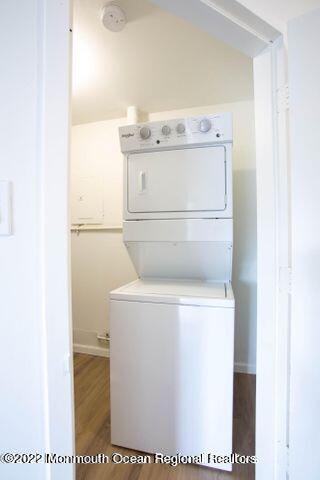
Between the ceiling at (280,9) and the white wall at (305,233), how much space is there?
0.28 ft

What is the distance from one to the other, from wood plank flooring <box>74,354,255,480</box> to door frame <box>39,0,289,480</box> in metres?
0.46

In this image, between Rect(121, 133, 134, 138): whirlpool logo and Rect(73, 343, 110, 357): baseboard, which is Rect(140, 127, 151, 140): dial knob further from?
Rect(73, 343, 110, 357): baseboard

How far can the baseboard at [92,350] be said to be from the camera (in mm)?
2732

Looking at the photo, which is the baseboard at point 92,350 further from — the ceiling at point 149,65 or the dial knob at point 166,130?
the ceiling at point 149,65

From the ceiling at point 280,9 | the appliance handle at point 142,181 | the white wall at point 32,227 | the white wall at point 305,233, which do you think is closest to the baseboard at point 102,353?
the white wall at point 305,233

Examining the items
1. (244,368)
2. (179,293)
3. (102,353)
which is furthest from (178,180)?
(102,353)

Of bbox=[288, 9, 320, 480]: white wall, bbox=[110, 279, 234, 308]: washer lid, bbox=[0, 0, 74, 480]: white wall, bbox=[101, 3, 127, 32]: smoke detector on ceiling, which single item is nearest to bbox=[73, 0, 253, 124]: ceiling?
bbox=[101, 3, 127, 32]: smoke detector on ceiling

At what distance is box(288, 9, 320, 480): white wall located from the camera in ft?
2.96

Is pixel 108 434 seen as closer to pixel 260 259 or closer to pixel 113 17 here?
pixel 260 259

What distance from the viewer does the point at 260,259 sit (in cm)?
111

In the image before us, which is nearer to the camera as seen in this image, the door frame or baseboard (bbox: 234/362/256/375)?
the door frame

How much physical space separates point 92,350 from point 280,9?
3.30 meters

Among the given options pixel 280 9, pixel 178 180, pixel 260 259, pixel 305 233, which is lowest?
pixel 260 259

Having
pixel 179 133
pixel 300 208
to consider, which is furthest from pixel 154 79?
pixel 300 208
